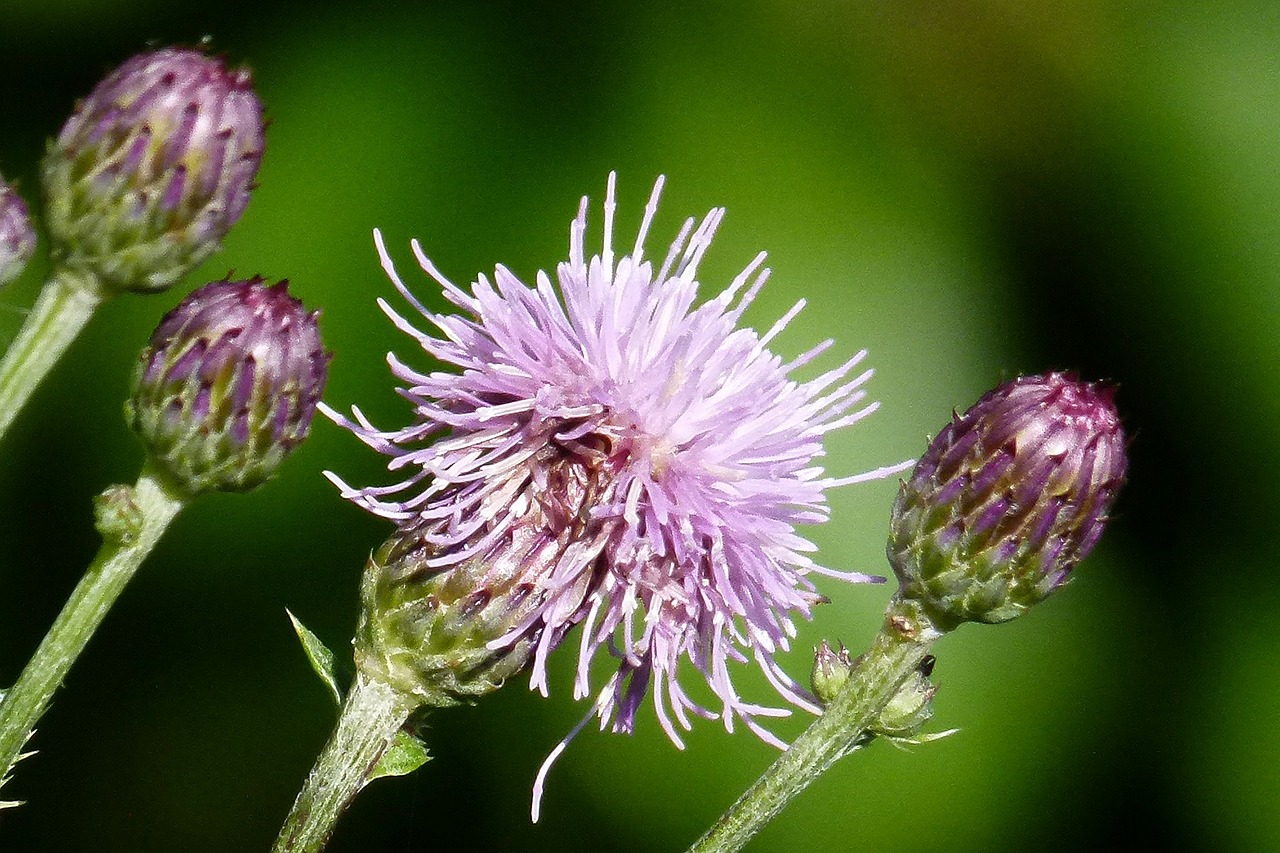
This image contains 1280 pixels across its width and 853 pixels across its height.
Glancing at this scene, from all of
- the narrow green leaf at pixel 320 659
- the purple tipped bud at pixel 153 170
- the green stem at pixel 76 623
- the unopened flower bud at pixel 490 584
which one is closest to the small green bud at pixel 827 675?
the unopened flower bud at pixel 490 584

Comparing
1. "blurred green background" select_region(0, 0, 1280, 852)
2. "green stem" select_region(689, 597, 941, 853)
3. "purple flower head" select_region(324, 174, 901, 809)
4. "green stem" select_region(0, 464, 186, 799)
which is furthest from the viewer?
"blurred green background" select_region(0, 0, 1280, 852)

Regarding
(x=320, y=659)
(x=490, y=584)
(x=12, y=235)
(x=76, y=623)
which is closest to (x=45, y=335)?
(x=12, y=235)

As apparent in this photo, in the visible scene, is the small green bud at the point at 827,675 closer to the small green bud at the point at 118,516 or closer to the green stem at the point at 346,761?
the green stem at the point at 346,761

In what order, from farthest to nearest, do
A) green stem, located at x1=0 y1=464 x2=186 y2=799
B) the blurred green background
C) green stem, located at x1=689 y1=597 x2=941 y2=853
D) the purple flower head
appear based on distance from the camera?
the blurred green background
the purple flower head
green stem, located at x1=689 y1=597 x2=941 y2=853
green stem, located at x1=0 y1=464 x2=186 y2=799

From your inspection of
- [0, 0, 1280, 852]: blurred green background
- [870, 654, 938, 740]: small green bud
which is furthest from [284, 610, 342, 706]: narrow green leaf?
[0, 0, 1280, 852]: blurred green background

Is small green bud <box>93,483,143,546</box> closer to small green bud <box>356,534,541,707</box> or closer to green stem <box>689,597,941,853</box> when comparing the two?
small green bud <box>356,534,541,707</box>

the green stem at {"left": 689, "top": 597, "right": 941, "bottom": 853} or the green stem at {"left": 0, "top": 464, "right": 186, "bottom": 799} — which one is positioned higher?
the green stem at {"left": 0, "top": 464, "right": 186, "bottom": 799}
